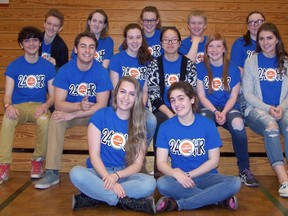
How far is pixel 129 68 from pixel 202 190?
45.7 inches

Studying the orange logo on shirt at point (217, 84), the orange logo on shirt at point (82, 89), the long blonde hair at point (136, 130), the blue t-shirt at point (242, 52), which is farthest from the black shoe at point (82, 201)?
the blue t-shirt at point (242, 52)

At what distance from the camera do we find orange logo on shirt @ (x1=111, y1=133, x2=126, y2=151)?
8.27 ft

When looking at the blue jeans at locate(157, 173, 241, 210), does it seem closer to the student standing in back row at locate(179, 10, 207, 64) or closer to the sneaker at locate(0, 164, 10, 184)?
the sneaker at locate(0, 164, 10, 184)

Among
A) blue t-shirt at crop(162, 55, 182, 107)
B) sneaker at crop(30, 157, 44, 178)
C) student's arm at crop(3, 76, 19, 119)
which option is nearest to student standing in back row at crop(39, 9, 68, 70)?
student's arm at crop(3, 76, 19, 119)

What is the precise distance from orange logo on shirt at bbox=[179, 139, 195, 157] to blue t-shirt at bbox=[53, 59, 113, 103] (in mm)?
782

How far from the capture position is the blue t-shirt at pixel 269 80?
3.11m

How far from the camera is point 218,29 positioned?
16.9 ft

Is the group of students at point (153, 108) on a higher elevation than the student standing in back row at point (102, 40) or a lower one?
lower

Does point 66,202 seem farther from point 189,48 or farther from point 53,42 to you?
point 189,48

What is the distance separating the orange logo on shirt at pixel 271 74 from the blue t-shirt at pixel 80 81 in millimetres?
1139

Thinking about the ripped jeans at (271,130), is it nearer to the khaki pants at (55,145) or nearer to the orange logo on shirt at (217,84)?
the orange logo on shirt at (217,84)

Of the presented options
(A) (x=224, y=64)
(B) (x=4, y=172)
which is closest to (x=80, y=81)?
(B) (x=4, y=172)

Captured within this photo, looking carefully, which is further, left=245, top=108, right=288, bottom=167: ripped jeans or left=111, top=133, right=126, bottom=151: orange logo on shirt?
left=245, top=108, right=288, bottom=167: ripped jeans

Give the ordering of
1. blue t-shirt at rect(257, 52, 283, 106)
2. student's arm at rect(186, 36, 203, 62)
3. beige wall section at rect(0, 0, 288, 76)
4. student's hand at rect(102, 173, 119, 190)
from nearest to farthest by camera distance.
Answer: student's hand at rect(102, 173, 119, 190), blue t-shirt at rect(257, 52, 283, 106), student's arm at rect(186, 36, 203, 62), beige wall section at rect(0, 0, 288, 76)
